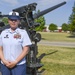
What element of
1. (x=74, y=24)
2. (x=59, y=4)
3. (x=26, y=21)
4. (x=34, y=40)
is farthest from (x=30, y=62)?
(x=74, y=24)

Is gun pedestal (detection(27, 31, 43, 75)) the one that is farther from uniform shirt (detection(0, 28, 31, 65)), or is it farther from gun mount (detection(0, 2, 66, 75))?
uniform shirt (detection(0, 28, 31, 65))

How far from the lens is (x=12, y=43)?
4.29m

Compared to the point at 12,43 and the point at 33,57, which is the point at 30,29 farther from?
the point at 12,43

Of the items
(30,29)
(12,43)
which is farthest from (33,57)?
(12,43)

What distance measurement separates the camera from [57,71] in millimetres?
9195

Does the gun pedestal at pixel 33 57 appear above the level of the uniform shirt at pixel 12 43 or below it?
below

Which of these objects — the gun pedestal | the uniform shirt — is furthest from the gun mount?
the uniform shirt

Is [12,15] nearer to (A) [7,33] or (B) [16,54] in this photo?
(A) [7,33]

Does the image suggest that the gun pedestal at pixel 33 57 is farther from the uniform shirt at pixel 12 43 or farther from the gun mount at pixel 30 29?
the uniform shirt at pixel 12 43

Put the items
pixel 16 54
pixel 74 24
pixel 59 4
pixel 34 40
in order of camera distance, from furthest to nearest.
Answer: pixel 74 24
pixel 59 4
pixel 34 40
pixel 16 54

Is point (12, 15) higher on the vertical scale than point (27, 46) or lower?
higher

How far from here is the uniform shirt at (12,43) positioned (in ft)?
14.1

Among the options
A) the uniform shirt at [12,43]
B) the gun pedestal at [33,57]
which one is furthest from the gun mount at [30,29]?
the uniform shirt at [12,43]

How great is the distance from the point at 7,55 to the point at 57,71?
5063mm
